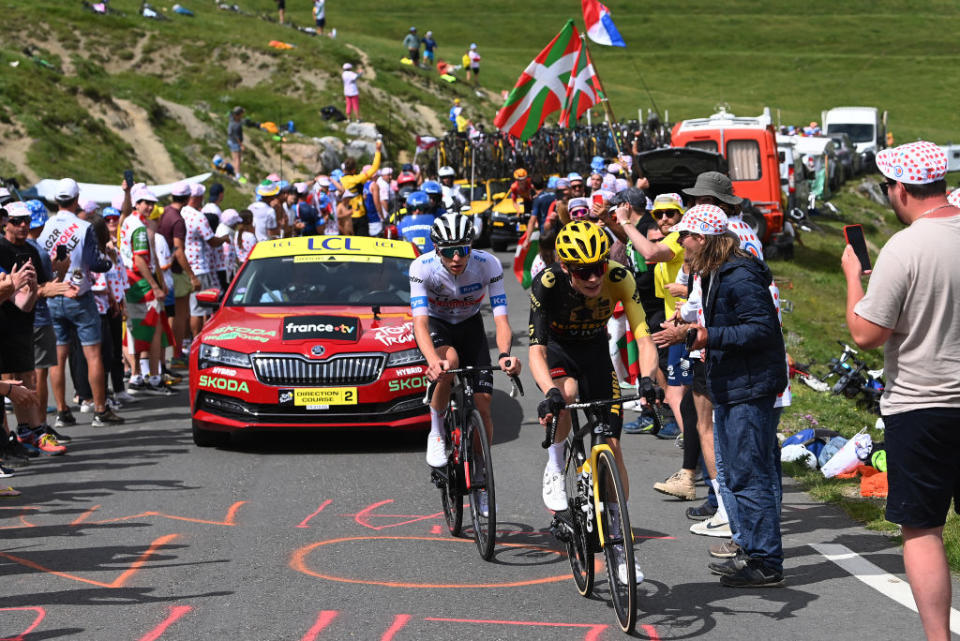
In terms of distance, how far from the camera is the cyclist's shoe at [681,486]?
9086mm

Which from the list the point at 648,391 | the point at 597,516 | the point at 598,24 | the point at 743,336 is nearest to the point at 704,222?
the point at 743,336

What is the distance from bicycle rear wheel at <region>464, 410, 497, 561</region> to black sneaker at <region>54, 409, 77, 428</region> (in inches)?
229

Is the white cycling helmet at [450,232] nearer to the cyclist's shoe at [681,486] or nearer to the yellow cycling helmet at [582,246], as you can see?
the yellow cycling helmet at [582,246]

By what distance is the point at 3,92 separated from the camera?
110 feet

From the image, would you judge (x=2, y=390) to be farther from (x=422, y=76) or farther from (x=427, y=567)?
(x=422, y=76)

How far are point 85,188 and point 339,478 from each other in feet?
52.9

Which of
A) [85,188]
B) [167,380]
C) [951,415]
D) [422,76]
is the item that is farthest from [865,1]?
[951,415]

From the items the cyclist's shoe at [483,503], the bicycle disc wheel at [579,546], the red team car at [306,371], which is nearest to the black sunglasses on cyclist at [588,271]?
the bicycle disc wheel at [579,546]

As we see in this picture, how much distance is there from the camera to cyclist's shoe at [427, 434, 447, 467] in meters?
8.17

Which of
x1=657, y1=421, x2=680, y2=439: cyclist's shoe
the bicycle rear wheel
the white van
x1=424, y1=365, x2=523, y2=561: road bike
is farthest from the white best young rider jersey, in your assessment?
the white van

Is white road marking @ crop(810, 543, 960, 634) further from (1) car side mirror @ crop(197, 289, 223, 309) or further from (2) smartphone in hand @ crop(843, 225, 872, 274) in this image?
(1) car side mirror @ crop(197, 289, 223, 309)

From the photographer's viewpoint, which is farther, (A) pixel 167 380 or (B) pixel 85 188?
(B) pixel 85 188

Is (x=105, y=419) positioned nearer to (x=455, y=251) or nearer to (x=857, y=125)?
(x=455, y=251)

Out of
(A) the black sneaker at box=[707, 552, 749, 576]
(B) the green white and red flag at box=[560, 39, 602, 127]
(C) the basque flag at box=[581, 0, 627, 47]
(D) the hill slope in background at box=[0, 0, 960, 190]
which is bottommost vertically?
(A) the black sneaker at box=[707, 552, 749, 576]
